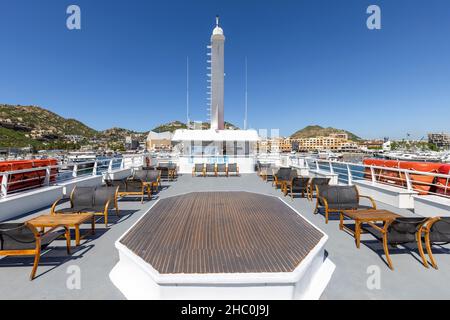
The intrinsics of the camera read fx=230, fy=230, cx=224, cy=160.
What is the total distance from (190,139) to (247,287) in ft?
33.9

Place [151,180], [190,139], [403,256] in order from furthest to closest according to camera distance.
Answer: [190,139] → [151,180] → [403,256]

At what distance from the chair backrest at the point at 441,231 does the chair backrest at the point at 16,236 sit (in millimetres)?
4329

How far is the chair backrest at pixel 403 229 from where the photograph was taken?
2.52m

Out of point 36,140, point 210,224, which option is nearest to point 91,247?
point 210,224

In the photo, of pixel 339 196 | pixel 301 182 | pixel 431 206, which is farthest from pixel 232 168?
pixel 431 206

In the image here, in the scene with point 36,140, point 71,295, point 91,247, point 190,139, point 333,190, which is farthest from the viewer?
point 36,140

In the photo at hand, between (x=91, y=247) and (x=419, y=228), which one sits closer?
(x=419, y=228)

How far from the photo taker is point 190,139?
11789mm

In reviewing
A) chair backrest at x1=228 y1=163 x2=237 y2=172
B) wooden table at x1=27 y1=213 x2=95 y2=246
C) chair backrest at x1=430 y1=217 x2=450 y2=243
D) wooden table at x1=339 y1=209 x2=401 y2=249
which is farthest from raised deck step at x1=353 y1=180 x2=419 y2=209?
wooden table at x1=27 y1=213 x2=95 y2=246

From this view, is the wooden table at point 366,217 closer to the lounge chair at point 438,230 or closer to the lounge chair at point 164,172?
the lounge chair at point 438,230

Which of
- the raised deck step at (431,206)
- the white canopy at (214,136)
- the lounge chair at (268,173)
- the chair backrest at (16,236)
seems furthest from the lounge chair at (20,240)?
the white canopy at (214,136)

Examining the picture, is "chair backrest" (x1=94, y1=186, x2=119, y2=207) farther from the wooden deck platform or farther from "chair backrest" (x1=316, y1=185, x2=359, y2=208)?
"chair backrest" (x1=316, y1=185, x2=359, y2=208)
